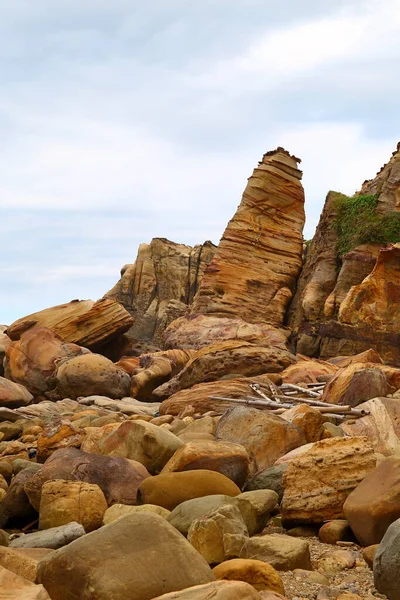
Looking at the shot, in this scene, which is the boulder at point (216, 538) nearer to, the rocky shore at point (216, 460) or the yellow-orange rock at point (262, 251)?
the rocky shore at point (216, 460)

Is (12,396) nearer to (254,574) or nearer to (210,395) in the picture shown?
(210,395)

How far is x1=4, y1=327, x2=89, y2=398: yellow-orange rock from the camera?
68.7ft

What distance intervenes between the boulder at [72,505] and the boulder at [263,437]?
1865 mm

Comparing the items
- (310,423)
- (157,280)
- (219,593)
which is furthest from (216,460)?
(157,280)

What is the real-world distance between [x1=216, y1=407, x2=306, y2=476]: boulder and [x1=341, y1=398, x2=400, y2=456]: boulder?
0.92 m

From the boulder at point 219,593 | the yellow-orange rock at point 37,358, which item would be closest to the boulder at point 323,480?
the boulder at point 219,593

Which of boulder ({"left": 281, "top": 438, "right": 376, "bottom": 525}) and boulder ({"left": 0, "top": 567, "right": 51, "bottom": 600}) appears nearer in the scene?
boulder ({"left": 0, "top": 567, "right": 51, "bottom": 600})

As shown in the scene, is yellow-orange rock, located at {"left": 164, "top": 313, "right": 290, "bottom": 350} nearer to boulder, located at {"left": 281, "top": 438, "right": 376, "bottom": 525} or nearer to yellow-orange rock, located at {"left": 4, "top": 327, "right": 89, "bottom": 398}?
yellow-orange rock, located at {"left": 4, "top": 327, "right": 89, "bottom": 398}

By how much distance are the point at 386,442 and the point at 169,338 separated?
16263 millimetres

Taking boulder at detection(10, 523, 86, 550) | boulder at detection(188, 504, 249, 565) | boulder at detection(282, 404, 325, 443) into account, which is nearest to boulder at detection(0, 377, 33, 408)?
boulder at detection(282, 404, 325, 443)

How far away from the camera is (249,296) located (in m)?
28.6

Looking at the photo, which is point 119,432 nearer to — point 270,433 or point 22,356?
point 270,433

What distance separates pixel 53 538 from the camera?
5863mm

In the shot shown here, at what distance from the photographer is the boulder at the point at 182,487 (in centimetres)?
671
